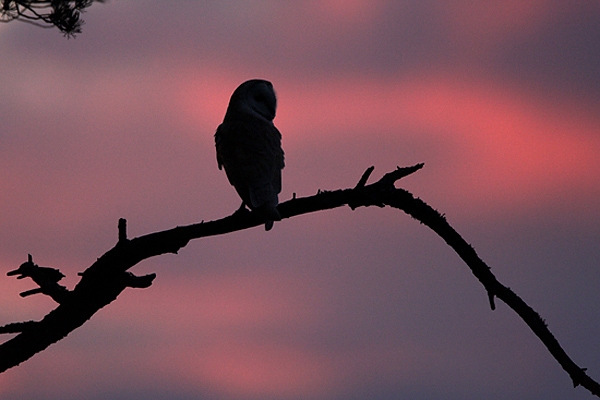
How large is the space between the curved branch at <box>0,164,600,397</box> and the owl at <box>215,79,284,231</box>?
82cm

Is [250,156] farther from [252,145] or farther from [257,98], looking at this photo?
[257,98]

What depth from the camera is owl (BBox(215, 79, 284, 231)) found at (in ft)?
19.3

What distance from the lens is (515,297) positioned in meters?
4.59

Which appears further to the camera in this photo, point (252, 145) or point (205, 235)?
point (252, 145)

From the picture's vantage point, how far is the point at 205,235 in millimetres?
4684

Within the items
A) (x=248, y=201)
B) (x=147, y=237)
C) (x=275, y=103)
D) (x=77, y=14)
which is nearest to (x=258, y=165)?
(x=248, y=201)

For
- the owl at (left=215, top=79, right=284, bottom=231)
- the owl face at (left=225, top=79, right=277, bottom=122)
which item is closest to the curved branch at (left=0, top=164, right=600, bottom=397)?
the owl at (left=215, top=79, right=284, bottom=231)

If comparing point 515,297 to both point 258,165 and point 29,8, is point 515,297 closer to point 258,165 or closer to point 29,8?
point 258,165

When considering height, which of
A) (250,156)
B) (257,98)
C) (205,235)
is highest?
(257,98)

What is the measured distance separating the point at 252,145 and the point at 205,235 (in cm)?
159

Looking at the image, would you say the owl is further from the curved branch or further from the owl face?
the curved branch

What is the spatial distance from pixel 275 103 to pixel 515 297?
2.78m

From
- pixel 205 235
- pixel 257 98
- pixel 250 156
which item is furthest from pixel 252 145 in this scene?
pixel 205 235

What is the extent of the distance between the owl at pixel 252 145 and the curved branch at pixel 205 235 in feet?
2.70
